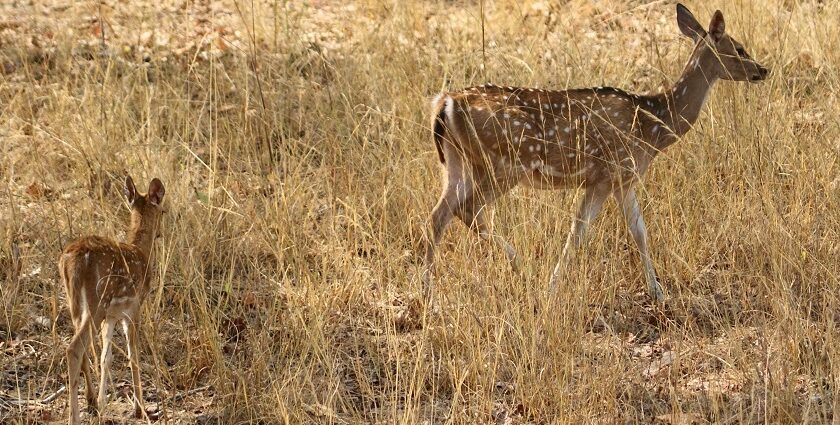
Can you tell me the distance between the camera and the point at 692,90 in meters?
7.50

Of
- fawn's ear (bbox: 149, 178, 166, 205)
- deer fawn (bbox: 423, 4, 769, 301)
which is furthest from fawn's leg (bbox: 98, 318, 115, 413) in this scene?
deer fawn (bbox: 423, 4, 769, 301)

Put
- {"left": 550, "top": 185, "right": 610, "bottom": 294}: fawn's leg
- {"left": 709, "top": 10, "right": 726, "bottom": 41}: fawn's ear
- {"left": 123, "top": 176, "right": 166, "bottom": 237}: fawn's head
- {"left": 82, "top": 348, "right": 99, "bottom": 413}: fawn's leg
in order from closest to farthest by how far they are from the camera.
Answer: {"left": 82, "top": 348, "right": 99, "bottom": 413}: fawn's leg, {"left": 123, "top": 176, "right": 166, "bottom": 237}: fawn's head, {"left": 550, "top": 185, "right": 610, "bottom": 294}: fawn's leg, {"left": 709, "top": 10, "right": 726, "bottom": 41}: fawn's ear

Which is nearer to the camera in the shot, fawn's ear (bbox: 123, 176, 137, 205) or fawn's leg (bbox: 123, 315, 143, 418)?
fawn's leg (bbox: 123, 315, 143, 418)

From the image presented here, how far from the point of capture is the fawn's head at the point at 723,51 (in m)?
7.50

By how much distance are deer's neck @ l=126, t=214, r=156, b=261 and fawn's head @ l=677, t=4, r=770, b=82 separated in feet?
10.6

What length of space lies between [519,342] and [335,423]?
870 mm

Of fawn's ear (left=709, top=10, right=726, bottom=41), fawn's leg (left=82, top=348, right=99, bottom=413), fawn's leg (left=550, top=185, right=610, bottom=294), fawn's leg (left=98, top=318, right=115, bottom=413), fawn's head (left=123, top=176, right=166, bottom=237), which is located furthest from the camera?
fawn's ear (left=709, top=10, right=726, bottom=41)

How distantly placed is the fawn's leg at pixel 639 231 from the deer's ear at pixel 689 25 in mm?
999

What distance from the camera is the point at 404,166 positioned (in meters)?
7.52

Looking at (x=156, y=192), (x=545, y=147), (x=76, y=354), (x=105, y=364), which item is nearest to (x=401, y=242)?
(x=545, y=147)

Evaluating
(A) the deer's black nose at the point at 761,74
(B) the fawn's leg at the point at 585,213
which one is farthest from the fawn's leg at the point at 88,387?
(A) the deer's black nose at the point at 761,74

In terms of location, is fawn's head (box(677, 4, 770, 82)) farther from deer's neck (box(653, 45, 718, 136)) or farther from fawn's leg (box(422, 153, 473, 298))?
fawn's leg (box(422, 153, 473, 298))

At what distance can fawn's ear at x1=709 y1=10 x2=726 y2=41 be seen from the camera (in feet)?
24.4

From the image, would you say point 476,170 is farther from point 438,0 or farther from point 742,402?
point 438,0
